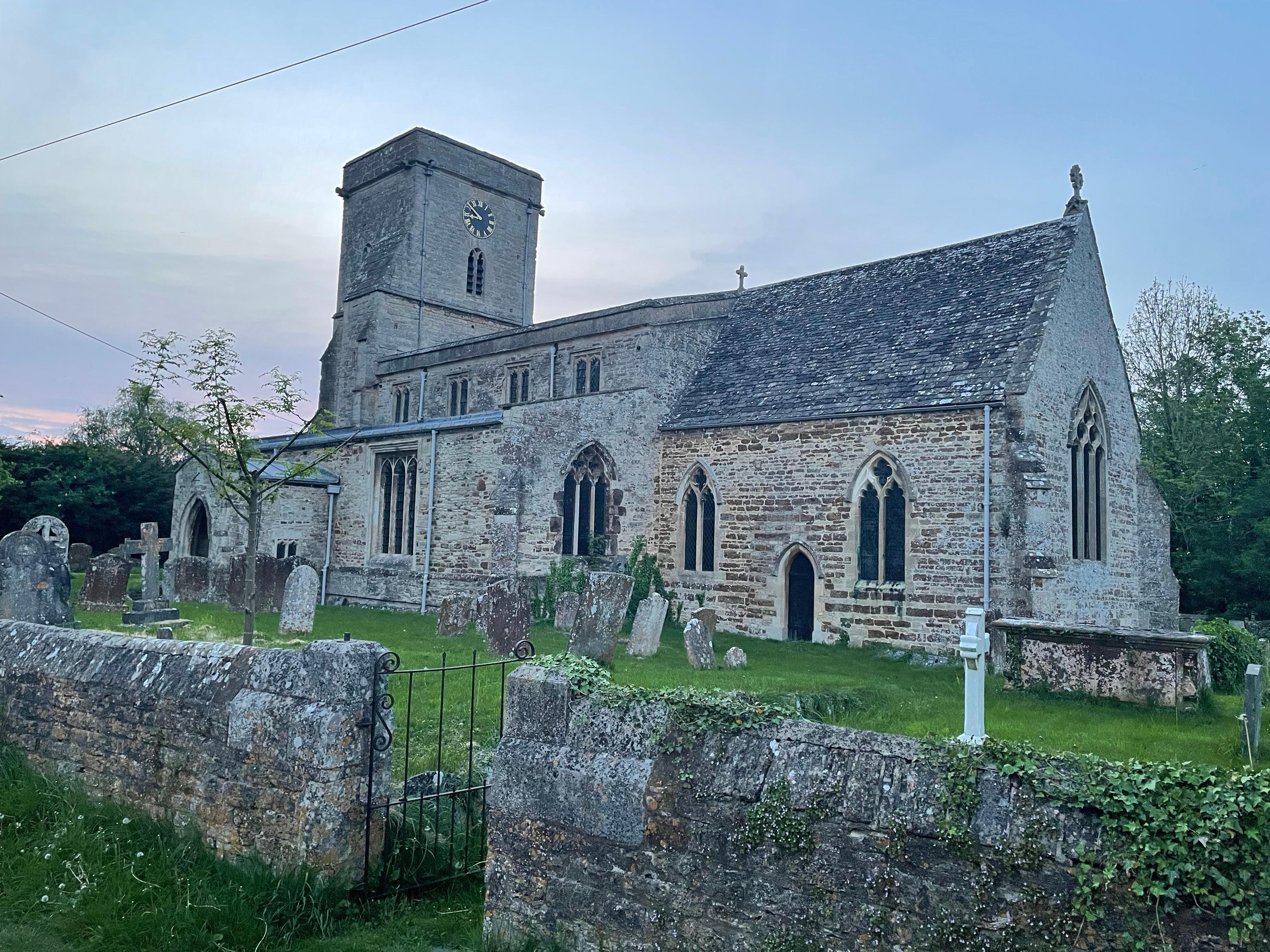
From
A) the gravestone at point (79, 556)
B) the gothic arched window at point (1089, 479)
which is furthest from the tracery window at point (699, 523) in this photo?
the gravestone at point (79, 556)

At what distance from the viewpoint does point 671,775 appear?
13.6ft

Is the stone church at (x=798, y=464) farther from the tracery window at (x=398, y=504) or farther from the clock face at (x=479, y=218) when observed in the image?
the clock face at (x=479, y=218)

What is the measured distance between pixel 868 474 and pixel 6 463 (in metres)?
31.2

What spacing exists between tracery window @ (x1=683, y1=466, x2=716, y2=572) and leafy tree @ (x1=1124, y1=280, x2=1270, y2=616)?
16.4 meters

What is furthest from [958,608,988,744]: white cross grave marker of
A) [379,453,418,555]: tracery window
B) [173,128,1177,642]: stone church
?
[379,453,418,555]: tracery window

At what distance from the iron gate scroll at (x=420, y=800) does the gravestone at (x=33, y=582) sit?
5.94 metres

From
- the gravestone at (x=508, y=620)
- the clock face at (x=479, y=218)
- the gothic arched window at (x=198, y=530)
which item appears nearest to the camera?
the gravestone at (x=508, y=620)

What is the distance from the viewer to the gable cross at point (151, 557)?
16953 millimetres

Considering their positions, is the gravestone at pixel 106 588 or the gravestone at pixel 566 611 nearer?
the gravestone at pixel 566 611

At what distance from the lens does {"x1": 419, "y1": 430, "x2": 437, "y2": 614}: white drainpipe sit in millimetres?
22547

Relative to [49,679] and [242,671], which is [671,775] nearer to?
[242,671]

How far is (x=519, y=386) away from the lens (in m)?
25.9

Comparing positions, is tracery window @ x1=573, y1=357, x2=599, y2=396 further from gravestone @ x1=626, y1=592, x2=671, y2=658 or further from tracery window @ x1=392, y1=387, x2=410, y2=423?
gravestone @ x1=626, y1=592, x2=671, y2=658

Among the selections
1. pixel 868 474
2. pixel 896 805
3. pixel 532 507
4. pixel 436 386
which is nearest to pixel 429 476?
pixel 532 507
